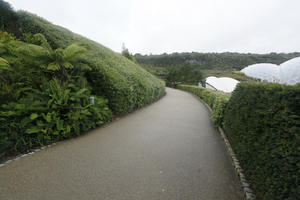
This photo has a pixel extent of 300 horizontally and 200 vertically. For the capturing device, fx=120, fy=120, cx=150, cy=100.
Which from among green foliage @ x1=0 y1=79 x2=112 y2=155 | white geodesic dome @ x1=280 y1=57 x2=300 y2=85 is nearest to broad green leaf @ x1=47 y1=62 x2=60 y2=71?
green foliage @ x1=0 y1=79 x2=112 y2=155

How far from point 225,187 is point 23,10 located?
9.23 metres

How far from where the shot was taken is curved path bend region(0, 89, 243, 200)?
1.63 meters

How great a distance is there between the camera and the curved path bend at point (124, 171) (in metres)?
1.63

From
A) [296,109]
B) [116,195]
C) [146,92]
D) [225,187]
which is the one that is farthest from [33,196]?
[146,92]

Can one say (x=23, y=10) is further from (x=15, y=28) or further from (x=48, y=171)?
(x=48, y=171)

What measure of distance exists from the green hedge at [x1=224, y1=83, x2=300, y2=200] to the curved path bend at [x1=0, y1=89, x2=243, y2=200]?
0.46m

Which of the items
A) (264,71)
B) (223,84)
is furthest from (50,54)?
(264,71)

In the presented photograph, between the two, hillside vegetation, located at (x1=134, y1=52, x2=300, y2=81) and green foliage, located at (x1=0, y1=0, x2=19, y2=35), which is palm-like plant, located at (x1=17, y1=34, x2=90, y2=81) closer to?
green foliage, located at (x1=0, y1=0, x2=19, y2=35)

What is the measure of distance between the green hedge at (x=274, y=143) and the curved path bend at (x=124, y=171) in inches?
→ 18.2

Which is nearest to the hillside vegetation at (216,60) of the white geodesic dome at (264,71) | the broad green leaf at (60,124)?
the white geodesic dome at (264,71)

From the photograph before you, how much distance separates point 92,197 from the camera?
5.13ft

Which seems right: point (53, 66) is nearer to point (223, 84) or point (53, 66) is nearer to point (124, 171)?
point (124, 171)

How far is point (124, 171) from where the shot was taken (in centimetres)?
204

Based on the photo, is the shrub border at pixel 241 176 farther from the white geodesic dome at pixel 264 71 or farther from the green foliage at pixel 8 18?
the white geodesic dome at pixel 264 71
